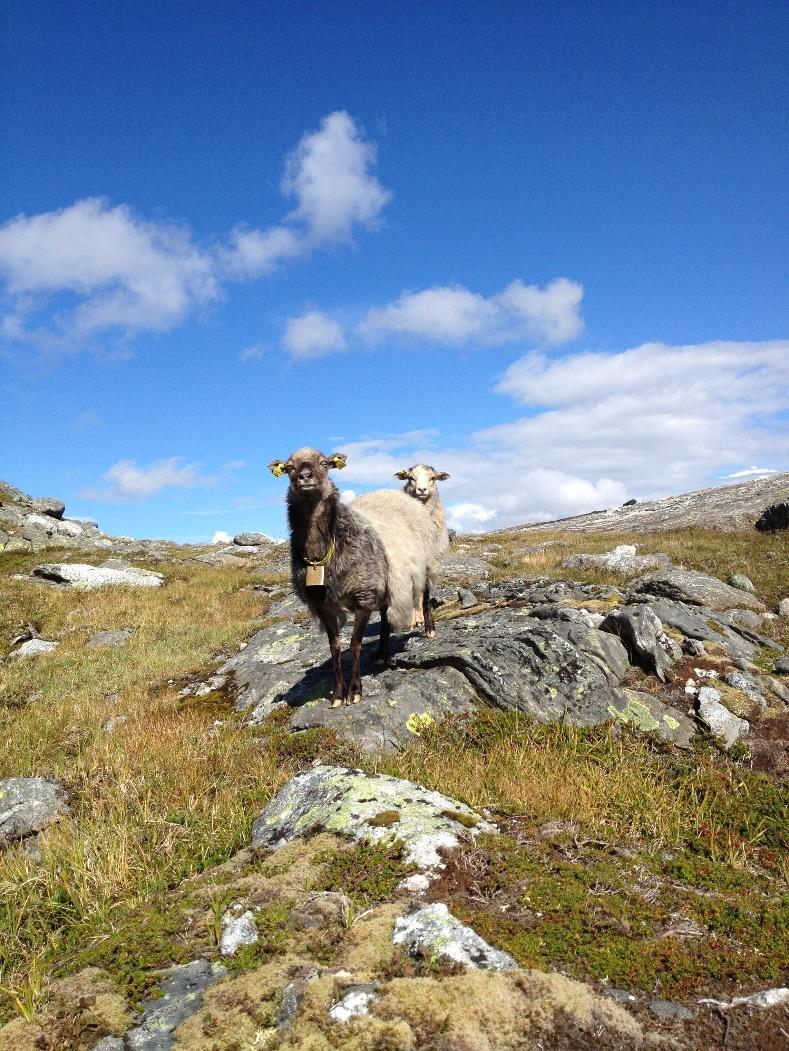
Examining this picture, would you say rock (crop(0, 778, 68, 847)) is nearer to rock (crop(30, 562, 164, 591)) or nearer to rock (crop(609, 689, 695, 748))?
rock (crop(609, 689, 695, 748))

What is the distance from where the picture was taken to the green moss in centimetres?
390

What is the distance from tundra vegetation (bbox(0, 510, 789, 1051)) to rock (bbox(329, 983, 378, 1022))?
0.06 metres

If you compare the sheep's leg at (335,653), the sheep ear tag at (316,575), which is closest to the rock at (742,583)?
the sheep's leg at (335,653)

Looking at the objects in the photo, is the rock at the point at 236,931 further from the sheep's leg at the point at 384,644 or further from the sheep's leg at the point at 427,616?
the sheep's leg at the point at 427,616

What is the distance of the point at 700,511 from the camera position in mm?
38812

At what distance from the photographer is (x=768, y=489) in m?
40.4

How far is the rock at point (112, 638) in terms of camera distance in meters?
17.7

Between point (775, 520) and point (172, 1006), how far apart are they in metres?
32.2

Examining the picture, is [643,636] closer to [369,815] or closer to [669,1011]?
[369,815]

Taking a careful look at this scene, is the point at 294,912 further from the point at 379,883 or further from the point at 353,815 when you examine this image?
the point at 353,815

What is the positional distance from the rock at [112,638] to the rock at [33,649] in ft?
3.27

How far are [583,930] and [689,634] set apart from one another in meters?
9.56

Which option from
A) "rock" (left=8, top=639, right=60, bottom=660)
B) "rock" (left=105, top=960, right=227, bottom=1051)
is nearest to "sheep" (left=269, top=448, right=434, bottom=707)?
→ "rock" (left=105, top=960, right=227, bottom=1051)

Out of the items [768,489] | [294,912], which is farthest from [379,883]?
[768,489]
